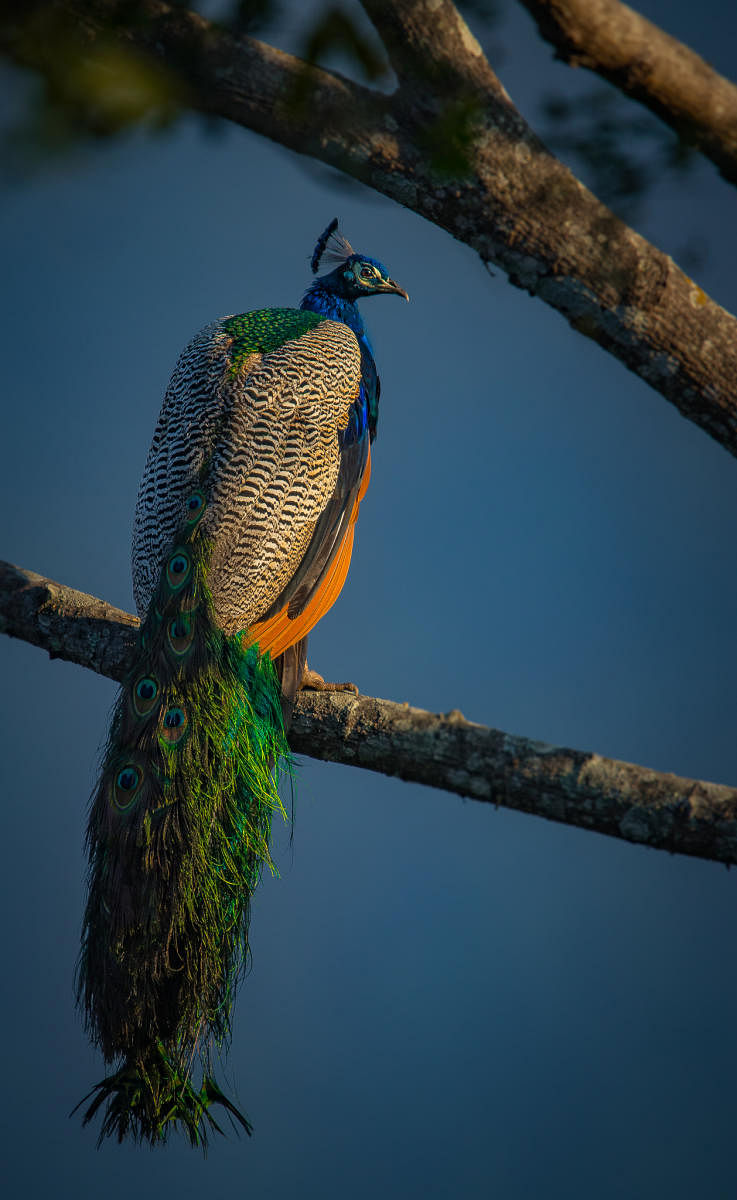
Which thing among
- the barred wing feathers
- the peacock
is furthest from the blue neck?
the peacock

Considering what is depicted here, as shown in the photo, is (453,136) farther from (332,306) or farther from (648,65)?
(332,306)

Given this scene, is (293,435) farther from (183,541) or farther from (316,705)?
(316,705)

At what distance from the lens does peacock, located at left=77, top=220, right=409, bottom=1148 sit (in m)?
2.56

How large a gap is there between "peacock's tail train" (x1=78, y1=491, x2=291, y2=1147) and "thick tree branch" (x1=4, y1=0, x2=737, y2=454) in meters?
1.63

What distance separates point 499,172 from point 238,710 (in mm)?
1757

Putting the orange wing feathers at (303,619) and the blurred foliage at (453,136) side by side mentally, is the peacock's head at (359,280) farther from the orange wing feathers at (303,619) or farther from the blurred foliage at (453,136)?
the blurred foliage at (453,136)

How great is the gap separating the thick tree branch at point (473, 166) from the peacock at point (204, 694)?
163 centimetres

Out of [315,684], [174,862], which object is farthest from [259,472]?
[174,862]

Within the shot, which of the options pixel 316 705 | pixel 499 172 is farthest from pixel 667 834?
pixel 499 172

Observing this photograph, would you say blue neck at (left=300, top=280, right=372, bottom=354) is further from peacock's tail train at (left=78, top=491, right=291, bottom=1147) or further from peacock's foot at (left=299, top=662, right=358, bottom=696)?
peacock's tail train at (left=78, top=491, right=291, bottom=1147)

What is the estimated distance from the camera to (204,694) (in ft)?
9.14

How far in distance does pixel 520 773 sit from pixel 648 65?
5.20 ft

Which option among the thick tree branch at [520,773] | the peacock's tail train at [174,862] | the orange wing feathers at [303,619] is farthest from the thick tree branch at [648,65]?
the orange wing feathers at [303,619]

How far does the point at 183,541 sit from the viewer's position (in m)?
3.16
